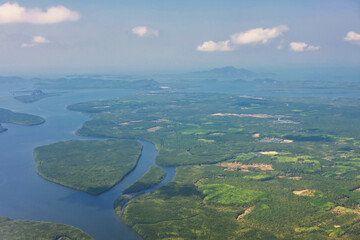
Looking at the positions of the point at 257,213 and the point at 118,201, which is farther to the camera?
the point at 118,201

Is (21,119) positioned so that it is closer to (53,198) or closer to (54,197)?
(54,197)

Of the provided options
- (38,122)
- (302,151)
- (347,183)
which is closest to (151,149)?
(302,151)

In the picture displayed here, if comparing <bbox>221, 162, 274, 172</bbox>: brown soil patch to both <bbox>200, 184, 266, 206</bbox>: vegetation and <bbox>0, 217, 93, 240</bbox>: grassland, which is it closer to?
<bbox>200, 184, 266, 206</bbox>: vegetation

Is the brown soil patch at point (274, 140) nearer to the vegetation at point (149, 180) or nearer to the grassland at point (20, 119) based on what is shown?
the vegetation at point (149, 180)

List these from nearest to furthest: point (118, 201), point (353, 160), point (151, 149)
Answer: point (118, 201) → point (353, 160) → point (151, 149)

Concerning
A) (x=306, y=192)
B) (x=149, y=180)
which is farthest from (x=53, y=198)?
(x=306, y=192)

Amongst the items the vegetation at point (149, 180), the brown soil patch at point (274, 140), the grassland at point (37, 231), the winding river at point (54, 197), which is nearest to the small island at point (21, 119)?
the winding river at point (54, 197)

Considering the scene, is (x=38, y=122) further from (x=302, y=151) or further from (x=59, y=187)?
(x=302, y=151)
